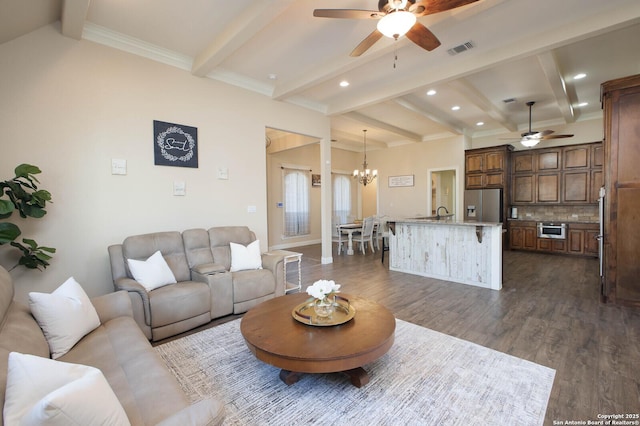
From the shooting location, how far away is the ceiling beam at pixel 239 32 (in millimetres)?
2650

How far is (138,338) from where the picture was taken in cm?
191

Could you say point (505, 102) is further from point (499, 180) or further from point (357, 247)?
point (357, 247)

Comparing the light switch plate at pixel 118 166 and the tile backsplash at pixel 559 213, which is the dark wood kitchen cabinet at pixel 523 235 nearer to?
the tile backsplash at pixel 559 213

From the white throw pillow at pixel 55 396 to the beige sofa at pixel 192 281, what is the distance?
1752mm

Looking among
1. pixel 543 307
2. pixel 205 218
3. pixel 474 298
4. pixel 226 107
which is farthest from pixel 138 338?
pixel 543 307

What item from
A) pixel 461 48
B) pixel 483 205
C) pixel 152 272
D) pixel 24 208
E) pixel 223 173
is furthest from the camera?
pixel 483 205

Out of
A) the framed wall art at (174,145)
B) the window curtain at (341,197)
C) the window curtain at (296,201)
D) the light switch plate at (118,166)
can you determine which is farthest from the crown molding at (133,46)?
the window curtain at (341,197)

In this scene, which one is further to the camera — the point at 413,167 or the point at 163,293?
the point at 413,167

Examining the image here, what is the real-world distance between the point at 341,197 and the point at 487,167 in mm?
4510

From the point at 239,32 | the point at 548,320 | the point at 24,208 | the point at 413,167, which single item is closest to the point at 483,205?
the point at 413,167

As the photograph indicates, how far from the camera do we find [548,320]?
3.11 m

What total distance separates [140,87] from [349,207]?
7.72 metres

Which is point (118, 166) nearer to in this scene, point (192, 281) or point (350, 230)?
point (192, 281)

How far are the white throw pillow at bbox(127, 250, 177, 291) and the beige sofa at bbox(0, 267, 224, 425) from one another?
0.75m
